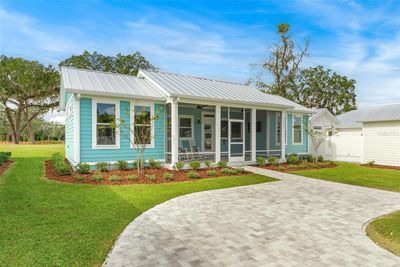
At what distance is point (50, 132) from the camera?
5647cm

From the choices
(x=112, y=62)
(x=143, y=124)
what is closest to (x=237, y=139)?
(x=143, y=124)

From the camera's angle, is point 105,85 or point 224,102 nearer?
point 105,85

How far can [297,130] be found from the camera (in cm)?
1731

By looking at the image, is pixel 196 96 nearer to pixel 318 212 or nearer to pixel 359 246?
pixel 318 212

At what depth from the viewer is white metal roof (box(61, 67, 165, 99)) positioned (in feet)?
33.2

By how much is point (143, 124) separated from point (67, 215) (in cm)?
655

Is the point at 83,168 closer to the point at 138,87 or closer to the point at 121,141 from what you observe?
the point at 121,141

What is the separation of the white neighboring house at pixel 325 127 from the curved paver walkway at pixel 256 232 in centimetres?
1160

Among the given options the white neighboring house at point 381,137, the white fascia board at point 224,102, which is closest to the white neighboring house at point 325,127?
the white neighboring house at point 381,137

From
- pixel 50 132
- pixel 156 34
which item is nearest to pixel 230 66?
pixel 156 34

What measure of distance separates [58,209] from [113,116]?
578 cm

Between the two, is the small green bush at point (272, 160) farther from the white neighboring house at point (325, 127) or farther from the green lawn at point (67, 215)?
the white neighboring house at point (325, 127)

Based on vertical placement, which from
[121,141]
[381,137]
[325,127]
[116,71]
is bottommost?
[121,141]

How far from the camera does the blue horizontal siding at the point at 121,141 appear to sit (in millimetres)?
10117
